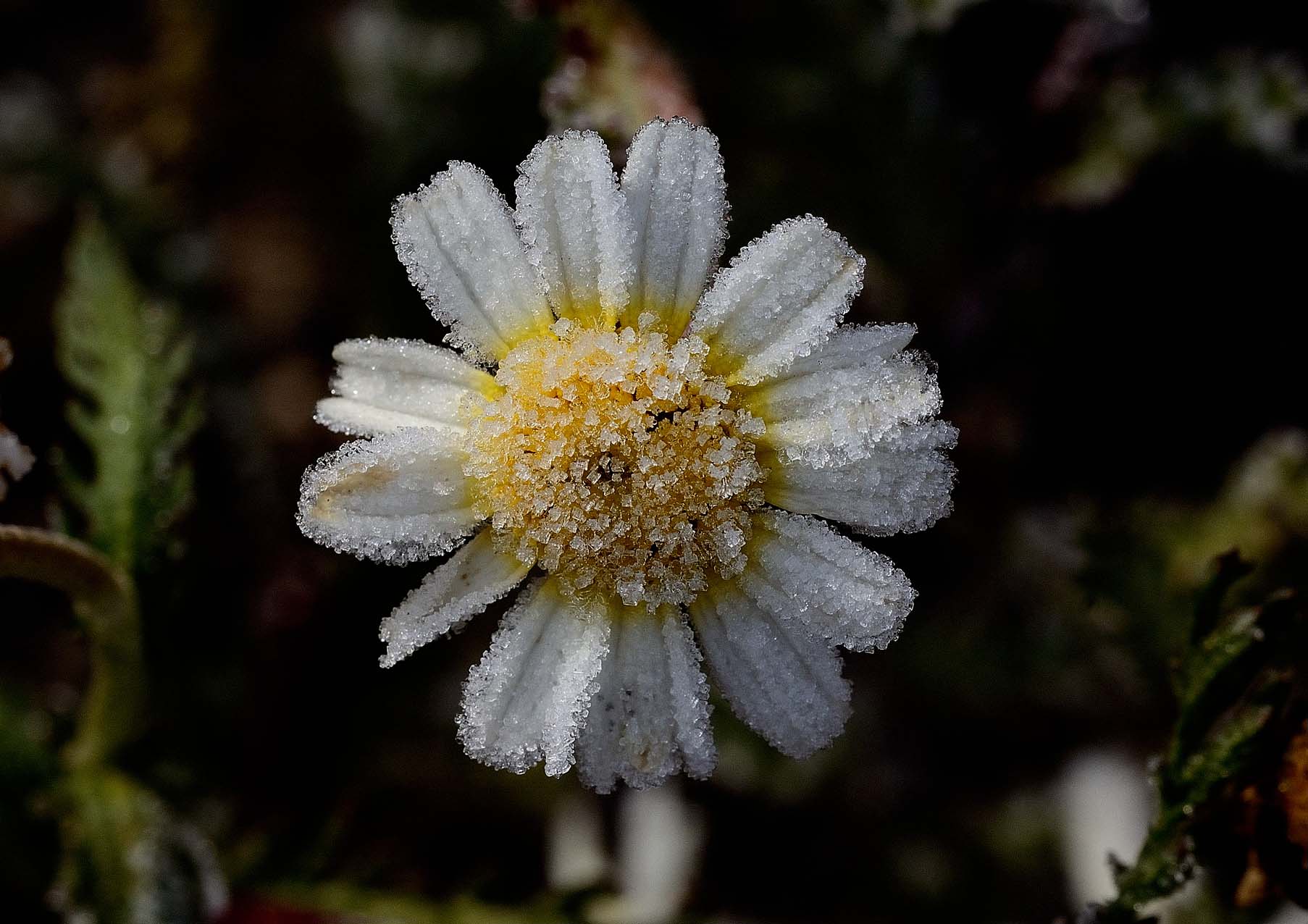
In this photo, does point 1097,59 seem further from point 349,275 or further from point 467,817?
point 467,817

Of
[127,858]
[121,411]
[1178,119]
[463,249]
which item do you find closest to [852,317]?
[463,249]

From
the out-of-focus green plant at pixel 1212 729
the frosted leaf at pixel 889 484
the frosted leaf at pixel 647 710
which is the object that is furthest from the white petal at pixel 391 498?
the out-of-focus green plant at pixel 1212 729

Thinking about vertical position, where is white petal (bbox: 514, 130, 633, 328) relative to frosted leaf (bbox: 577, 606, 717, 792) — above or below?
above

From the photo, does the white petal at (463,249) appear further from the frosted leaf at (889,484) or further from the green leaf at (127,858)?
the green leaf at (127,858)

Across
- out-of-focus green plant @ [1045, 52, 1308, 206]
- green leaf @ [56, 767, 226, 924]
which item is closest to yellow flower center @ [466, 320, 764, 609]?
green leaf @ [56, 767, 226, 924]

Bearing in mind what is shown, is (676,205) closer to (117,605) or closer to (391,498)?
(391,498)

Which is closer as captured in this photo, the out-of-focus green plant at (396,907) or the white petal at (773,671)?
the white petal at (773,671)

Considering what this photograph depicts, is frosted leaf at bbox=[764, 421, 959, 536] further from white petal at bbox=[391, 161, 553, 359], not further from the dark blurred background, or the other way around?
the dark blurred background
